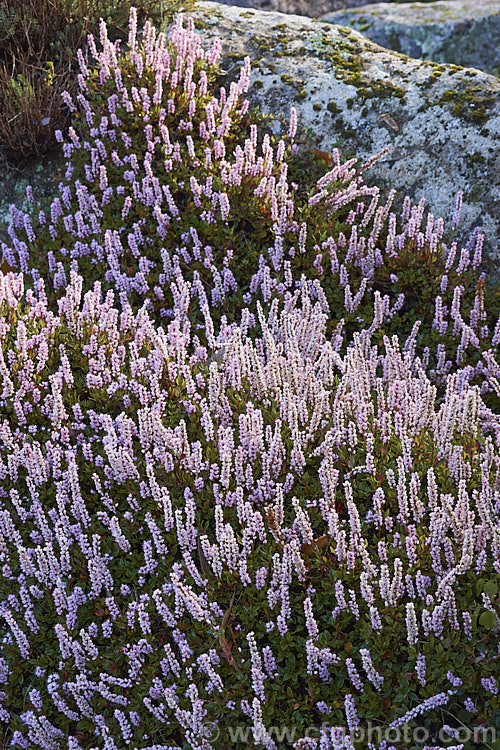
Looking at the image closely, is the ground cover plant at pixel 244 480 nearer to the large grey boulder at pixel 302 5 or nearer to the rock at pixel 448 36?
the rock at pixel 448 36

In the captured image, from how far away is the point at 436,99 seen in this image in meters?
5.88

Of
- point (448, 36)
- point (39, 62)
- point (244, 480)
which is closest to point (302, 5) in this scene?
point (448, 36)

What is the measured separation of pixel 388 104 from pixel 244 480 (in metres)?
4.22

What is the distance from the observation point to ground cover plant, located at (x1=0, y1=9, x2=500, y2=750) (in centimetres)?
266

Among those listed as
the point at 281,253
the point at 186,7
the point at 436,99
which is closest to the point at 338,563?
the point at 281,253

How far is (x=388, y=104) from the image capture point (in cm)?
595

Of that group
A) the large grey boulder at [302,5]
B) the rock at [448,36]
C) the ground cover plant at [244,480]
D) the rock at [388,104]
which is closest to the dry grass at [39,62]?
the ground cover plant at [244,480]

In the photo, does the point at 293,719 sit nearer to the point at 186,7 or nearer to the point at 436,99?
the point at 436,99

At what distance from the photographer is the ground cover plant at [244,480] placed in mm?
2662

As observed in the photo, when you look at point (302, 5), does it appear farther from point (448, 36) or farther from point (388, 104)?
point (388, 104)

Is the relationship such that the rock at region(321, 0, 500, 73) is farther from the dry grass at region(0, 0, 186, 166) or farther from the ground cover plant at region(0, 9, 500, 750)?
the ground cover plant at region(0, 9, 500, 750)

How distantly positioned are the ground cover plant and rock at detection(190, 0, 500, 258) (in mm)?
500

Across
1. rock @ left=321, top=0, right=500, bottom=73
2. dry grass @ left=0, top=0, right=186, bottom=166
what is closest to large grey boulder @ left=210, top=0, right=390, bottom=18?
rock @ left=321, top=0, right=500, bottom=73

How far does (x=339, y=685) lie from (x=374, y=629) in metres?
0.27
